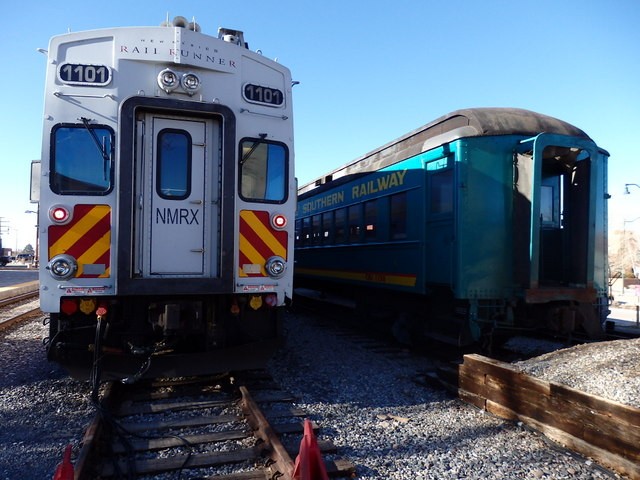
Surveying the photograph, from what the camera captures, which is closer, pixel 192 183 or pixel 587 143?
pixel 192 183

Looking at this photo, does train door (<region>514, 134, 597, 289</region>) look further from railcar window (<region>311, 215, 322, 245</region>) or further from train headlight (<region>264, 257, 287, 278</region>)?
railcar window (<region>311, 215, 322, 245</region>)

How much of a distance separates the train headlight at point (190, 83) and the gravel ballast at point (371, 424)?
335 centimetres

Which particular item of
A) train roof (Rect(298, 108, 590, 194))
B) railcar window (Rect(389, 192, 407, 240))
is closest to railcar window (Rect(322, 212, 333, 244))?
railcar window (Rect(389, 192, 407, 240))

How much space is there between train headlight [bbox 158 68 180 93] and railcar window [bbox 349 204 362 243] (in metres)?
5.61

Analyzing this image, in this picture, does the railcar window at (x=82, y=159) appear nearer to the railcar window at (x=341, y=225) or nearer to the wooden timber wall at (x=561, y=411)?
the wooden timber wall at (x=561, y=411)

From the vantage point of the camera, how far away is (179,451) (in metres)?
3.94

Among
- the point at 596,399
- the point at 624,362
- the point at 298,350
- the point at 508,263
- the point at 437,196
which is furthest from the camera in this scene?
the point at 298,350

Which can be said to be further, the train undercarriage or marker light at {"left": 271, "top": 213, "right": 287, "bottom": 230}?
marker light at {"left": 271, "top": 213, "right": 287, "bottom": 230}

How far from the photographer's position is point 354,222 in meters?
10.4

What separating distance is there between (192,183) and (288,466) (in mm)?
3042

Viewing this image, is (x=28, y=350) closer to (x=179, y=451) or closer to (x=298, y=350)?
(x=298, y=350)

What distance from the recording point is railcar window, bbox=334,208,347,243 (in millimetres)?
10961

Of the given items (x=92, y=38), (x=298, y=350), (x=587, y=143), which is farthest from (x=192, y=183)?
(x=587, y=143)

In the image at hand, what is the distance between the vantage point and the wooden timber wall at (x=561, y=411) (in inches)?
138
